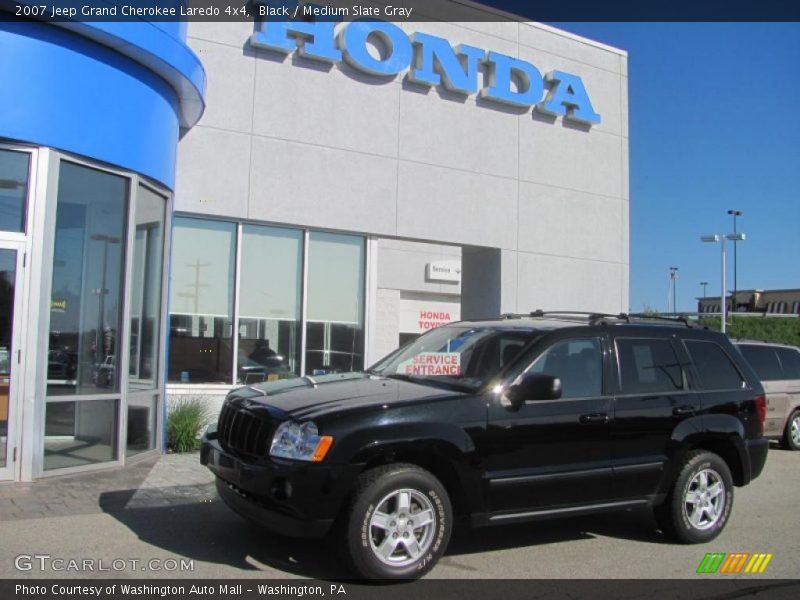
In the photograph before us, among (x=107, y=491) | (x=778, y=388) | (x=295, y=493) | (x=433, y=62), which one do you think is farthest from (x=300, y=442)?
(x=778, y=388)

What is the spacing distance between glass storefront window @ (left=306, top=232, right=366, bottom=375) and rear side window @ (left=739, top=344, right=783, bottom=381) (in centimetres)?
643

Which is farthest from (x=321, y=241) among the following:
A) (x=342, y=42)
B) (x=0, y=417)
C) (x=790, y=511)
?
(x=790, y=511)

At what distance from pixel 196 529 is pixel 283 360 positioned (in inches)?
224

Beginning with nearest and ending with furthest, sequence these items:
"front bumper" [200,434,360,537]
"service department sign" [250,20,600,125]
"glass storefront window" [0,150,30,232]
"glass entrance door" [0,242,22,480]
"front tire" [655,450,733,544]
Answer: "front bumper" [200,434,360,537]
"front tire" [655,450,733,544]
"glass entrance door" [0,242,22,480]
"glass storefront window" [0,150,30,232]
"service department sign" [250,20,600,125]

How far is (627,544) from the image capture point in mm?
6336

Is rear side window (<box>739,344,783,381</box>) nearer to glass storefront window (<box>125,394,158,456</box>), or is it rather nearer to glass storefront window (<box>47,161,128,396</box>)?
glass storefront window (<box>125,394,158,456</box>)

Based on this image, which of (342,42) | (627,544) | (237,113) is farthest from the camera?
(342,42)

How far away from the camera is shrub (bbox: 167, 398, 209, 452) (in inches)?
384

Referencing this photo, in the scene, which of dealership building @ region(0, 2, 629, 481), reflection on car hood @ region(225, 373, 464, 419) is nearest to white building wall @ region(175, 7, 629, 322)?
dealership building @ region(0, 2, 629, 481)

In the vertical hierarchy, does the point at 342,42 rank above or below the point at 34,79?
above

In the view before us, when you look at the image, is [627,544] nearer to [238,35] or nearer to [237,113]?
[237,113]

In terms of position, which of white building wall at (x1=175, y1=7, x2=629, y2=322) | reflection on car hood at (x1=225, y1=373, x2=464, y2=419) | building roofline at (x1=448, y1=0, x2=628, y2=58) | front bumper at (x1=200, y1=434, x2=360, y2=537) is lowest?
front bumper at (x1=200, y1=434, x2=360, y2=537)

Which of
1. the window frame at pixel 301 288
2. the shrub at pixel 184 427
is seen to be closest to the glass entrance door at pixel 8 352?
the shrub at pixel 184 427

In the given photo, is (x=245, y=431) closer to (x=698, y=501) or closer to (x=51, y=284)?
(x=51, y=284)
